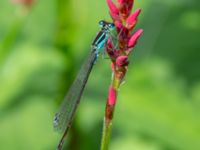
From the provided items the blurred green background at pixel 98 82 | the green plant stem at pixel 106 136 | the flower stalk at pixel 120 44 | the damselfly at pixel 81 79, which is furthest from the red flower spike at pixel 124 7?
the blurred green background at pixel 98 82

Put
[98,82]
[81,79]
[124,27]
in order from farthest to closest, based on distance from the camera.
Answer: [98,82] < [81,79] < [124,27]

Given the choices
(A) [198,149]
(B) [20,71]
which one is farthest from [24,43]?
(A) [198,149]

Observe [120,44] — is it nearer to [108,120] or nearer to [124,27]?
[124,27]

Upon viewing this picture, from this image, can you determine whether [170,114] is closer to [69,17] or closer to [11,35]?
[69,17]

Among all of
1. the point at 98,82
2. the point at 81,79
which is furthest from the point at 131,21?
the point at 98,82

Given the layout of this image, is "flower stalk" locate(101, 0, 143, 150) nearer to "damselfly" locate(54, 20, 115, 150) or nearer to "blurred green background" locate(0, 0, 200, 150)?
"damselfly" locate(54, 20, 115, 150)

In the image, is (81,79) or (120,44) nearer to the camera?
(120,44)

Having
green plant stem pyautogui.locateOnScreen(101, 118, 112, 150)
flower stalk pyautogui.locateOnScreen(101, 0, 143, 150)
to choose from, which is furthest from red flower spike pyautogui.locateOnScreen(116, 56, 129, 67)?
green plant stem pyautogui.locateOnScreen(101, 118, 112, 150)
